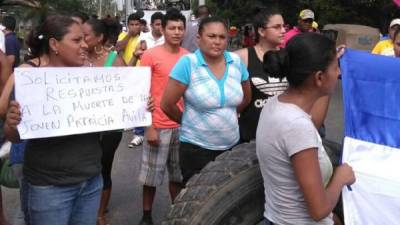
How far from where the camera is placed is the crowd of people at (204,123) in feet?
7.12

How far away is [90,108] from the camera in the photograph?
9.15 ft

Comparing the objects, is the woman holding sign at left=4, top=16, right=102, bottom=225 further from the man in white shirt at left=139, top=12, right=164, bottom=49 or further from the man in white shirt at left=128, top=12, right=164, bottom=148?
the man in white shirt at left=139, top=12, right=164, bottom=49

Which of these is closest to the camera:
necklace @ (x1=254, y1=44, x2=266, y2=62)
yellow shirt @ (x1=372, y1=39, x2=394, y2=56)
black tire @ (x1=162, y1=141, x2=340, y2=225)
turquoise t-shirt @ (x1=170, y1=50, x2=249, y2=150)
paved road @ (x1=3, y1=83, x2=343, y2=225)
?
black tire @ (x1=162, y1=141, x2=340, y2=225)

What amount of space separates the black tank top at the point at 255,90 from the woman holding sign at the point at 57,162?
124cm

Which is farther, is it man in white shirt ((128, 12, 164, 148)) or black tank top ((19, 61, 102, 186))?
man in white shirt ((128, 12, 164, 148))

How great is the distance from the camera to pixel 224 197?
2475mm

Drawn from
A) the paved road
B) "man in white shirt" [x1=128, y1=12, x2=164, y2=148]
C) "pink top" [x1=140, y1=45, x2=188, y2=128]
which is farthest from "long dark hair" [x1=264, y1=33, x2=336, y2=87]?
"man in white shirt" [x1=128, y1=12, x2=164, y2=148]

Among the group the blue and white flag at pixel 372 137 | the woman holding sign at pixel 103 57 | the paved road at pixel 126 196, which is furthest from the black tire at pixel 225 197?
the paved road at pixel 126 196

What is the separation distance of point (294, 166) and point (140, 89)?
1.27 meters

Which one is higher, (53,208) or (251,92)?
(251,92)

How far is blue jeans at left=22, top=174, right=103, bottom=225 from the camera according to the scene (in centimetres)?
260

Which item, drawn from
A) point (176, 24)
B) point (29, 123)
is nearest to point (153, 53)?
point (176, 24)

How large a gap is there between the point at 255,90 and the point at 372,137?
4.10ft

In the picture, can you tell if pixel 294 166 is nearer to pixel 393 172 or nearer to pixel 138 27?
pixel 393 172
